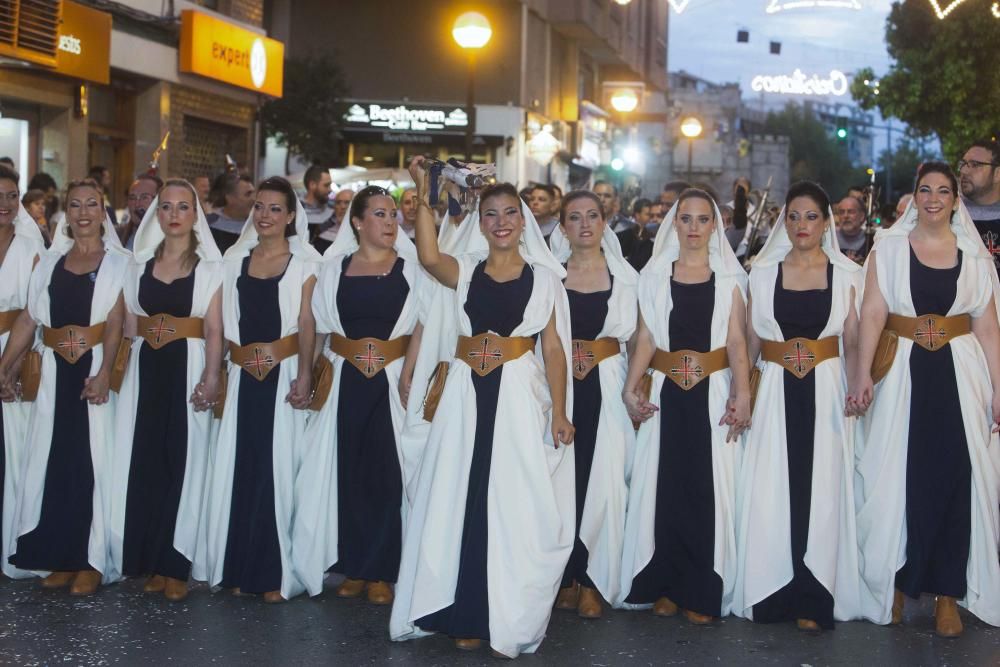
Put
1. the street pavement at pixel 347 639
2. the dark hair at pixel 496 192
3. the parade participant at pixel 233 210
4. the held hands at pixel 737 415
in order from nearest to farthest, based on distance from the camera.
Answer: the street pavement at pixel 347 639
the dark hair at pixel 496 192
the held hands at pixel 737 415
the parade participant at pixel 233 210

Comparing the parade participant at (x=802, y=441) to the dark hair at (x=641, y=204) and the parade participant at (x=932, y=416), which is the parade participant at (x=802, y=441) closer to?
the parade participant at (x=932, y=416)

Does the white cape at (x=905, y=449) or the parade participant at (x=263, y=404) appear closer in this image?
the white cape at (x=905, y=449)

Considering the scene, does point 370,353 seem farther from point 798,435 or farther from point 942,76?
point 942,76

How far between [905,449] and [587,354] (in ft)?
5.77

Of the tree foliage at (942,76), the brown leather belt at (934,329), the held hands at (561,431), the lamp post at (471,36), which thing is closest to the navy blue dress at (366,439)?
the held hands at (561,431)

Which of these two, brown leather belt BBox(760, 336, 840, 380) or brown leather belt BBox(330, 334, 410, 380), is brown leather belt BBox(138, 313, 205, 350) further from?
brown leather belt BBox(760, 336, 840, 380)

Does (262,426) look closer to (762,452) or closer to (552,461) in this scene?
(552,461)

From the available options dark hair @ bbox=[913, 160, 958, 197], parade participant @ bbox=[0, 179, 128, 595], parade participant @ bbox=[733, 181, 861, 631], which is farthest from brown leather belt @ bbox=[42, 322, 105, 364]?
dark hair @ bbox=[913, 160, 958, 197]

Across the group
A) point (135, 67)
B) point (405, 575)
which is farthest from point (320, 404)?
point (135, 67)

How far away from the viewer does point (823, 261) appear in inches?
292

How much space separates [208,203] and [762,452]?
Answer: 6.03 m

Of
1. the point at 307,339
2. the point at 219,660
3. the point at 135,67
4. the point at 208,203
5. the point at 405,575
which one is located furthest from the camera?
the point at 135,67

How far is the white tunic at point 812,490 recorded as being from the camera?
7152 mm

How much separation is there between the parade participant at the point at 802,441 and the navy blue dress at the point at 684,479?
22 centimetres
